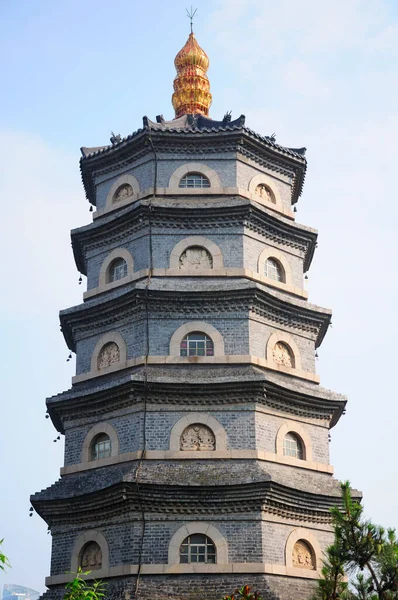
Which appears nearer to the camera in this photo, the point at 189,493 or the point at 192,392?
the point at 189,493

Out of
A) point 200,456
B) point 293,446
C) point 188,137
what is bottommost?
point 200,456

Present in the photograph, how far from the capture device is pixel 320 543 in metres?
19.2

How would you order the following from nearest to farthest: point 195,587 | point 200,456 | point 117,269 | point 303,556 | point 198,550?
point 195,587 < point 198,550 < point 200,456 < point 303,556 < point 117,269

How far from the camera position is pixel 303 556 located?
18875 millimetres

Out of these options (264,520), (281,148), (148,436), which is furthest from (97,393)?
(281,148)

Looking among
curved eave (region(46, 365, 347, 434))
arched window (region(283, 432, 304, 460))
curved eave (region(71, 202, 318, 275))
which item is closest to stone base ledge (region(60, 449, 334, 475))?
arched window (region(283, 432, 304, 460))

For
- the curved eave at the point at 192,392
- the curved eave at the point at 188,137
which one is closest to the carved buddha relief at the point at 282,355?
the curved eave at the point at 192,392

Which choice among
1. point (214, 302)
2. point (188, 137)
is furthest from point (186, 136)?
point (214, 302)

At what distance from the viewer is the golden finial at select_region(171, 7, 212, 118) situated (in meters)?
27.3

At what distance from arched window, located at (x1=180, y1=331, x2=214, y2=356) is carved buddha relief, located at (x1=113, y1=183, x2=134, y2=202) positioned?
15.7 feet

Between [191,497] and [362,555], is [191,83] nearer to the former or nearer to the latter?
[191,497]

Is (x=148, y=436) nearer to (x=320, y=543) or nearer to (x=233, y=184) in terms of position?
(x=320, y=543)

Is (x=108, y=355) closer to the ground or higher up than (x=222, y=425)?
higher up

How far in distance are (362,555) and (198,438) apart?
593 cm
